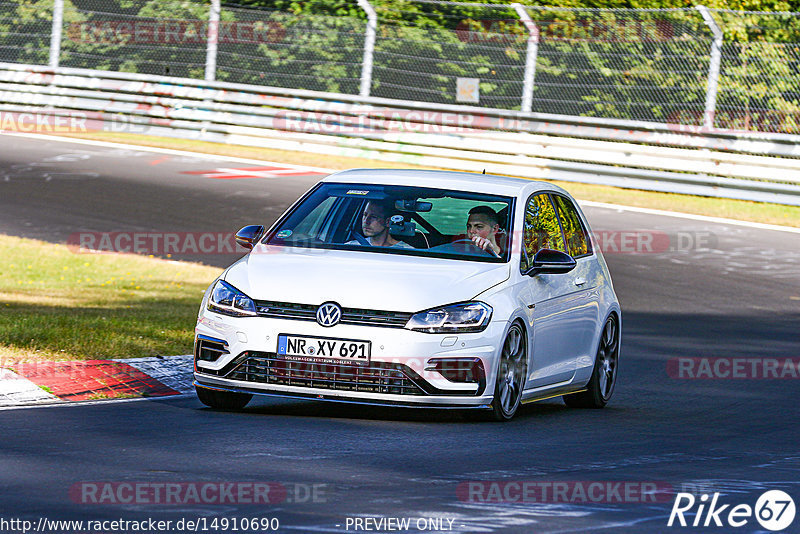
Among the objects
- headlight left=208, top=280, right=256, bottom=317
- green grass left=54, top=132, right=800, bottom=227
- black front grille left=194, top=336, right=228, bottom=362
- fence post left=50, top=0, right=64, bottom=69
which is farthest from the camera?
fence post left=50, top=0, right=64, bottom=69

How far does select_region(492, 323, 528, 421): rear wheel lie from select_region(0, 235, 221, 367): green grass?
3.00 meters

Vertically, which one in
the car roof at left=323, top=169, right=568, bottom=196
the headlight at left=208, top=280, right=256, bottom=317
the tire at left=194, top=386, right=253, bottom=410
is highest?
the car roof at left=323, top=169, right=568, bottom=196

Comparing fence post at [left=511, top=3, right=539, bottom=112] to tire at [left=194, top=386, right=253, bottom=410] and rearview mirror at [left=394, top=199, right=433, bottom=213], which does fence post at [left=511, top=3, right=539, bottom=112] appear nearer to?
rearview mirror at [left=394, top=199, right=433, bottom=213]

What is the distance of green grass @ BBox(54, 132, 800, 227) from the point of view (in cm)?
2366

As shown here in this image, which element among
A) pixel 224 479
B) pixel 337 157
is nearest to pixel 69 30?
pixel 337 157

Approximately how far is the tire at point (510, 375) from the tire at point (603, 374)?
141cm

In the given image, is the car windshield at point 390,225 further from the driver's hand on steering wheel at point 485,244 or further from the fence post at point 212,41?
the fence post at point 212,41

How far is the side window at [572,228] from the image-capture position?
10.8 metres

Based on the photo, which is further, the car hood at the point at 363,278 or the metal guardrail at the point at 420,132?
the metal guardrail at the point at 420,132

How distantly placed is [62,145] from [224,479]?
2214 cm

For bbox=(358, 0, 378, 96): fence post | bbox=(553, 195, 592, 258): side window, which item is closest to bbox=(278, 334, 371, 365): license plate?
bbox=(553, 195, 592, 258): side window

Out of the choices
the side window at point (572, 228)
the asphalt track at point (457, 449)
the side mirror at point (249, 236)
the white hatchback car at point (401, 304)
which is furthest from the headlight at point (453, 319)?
the side window at point (572, 228)

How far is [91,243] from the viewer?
61.2 ft

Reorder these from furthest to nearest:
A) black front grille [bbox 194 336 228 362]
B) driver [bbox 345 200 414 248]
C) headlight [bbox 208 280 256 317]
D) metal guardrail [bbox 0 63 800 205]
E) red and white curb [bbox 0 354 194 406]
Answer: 1. metal guardrail [bbox 0 63 800 205]
2. driver [bbox 345 200 414 248]
3. red and white curb [bbox 0 354 194 406]
4. black front grille [bbox 194 336 228 362]
5. headlight [bbox 208 280 256 317]
